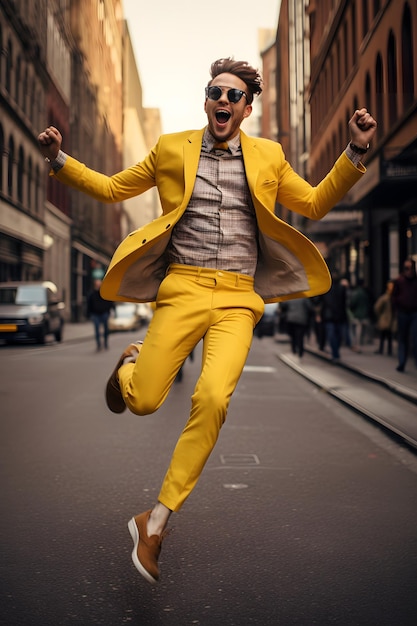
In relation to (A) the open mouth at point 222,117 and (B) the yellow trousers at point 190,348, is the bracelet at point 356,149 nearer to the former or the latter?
(A) the open mouth at point 222,117

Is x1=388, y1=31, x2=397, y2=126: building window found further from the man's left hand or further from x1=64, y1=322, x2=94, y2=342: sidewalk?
the man's left hand

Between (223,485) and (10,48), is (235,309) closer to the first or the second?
(223,485)

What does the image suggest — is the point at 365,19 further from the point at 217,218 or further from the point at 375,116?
the point at 217,218

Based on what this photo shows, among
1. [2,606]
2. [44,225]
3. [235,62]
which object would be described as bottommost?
[2,606]

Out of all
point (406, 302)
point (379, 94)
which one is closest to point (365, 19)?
point (379, 94)

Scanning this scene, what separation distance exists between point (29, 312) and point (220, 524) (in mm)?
18378

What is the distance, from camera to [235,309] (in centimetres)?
362

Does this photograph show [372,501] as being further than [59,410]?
No

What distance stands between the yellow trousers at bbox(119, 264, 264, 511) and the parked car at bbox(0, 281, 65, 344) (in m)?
18.8

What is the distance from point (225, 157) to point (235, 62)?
1.43ft

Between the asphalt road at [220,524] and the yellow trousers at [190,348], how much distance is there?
473 mm

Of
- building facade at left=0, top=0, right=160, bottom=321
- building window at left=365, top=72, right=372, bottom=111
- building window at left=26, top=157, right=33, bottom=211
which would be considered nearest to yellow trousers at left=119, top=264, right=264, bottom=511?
building window at left=365, top=72, right=372, bottom=111

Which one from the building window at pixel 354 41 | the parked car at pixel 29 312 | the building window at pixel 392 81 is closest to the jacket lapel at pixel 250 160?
the parked car at pixel 29 312

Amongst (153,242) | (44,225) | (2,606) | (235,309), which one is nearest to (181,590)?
(2,606)
